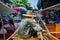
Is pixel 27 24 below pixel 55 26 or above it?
above

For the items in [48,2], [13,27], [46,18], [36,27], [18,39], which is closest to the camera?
[36,27]

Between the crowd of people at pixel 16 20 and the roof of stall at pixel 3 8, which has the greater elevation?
the roof of stall at pixel 3 8

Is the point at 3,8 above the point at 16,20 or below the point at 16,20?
above

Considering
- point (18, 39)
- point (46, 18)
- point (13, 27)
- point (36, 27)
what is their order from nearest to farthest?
point (36, 27) < point (18, 39) < point (13, 27) < point (46, 18)

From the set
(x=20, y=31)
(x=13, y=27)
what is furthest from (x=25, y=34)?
(x=13, y=27)

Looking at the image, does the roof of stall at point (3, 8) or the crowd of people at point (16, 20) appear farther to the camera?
the crowd of people at point (16, 20)

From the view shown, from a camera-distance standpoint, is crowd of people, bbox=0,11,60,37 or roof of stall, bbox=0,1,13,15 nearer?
roof of stall, bbox=0,1,13,15

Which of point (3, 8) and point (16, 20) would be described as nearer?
point (3, 8)

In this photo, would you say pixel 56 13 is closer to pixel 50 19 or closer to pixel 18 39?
pixel 50 19

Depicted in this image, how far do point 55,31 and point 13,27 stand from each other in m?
1.37

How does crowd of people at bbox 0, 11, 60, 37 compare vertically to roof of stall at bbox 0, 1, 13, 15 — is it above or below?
below

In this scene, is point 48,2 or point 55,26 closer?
point 55,26

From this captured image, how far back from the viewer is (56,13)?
10156 mm

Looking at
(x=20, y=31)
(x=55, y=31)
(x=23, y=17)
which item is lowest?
(x=55, y=31)
